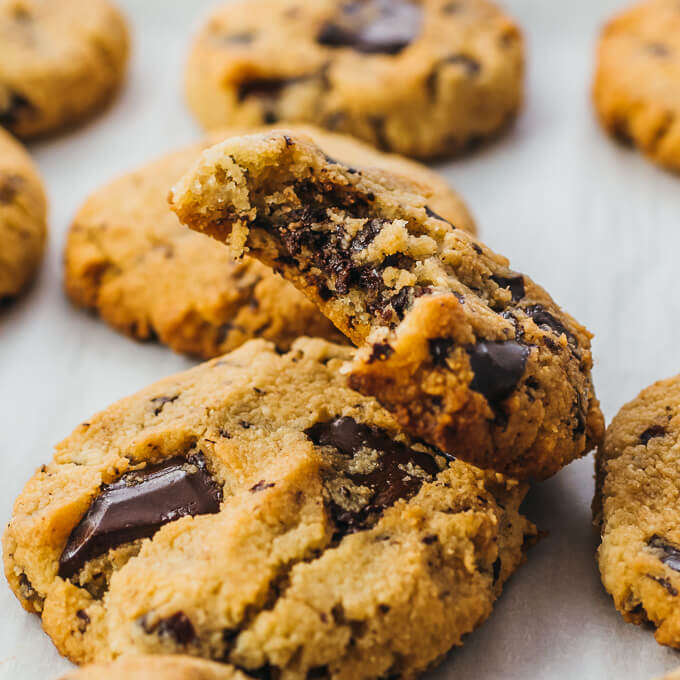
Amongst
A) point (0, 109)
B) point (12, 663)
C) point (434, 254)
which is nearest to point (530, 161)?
point (434, 254)

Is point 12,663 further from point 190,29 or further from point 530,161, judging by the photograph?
point 190,29

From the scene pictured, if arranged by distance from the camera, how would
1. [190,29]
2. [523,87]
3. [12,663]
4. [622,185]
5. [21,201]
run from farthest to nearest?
1. [190,29]
2. [523,87]
3. [622,185]
4. [21,201]
5. [12,663]

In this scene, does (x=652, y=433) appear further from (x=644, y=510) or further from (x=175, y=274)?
(x=175, y=274)

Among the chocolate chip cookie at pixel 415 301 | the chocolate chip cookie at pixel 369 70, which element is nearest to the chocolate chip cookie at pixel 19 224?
the chocolate chip cookie at pixel 369 70

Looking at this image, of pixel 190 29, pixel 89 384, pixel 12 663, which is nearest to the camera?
pixel 12 663

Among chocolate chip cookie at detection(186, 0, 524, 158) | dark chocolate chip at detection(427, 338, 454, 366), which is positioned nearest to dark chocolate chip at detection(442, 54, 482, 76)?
chocolate chip cookie at detection(186, 0, 524, 158)

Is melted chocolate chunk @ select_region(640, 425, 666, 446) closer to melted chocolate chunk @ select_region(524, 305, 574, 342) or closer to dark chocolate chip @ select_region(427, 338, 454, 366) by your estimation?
melted chocolate chunk @ select_region(524, 305, 574, 342)
